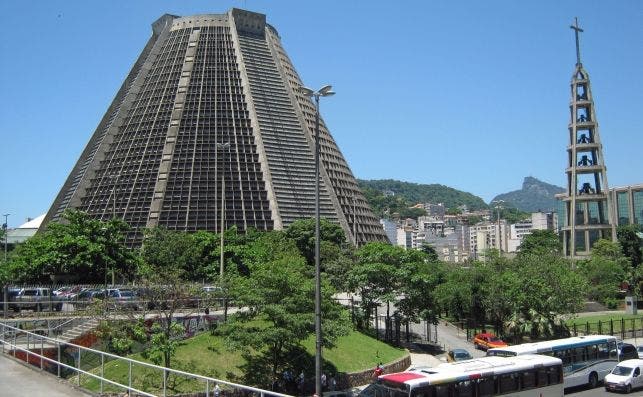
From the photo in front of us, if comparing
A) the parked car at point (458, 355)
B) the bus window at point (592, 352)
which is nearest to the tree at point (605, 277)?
the parked car at point (458, 355)

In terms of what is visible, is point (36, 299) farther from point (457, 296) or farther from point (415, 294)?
point (457, 296)

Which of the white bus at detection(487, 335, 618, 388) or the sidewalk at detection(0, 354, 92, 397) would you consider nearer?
the sidewalk at detection(0, 354, 92, 397)

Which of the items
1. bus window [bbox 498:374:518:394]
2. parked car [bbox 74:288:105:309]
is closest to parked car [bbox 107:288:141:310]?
parked car [bbox 74:288:105:309]

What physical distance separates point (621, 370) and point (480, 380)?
10043mm

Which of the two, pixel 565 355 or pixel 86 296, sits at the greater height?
pixel 86 296

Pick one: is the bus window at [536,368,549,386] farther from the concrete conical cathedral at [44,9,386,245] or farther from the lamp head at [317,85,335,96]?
the concrete conical cathedral at [44,9,386,245]

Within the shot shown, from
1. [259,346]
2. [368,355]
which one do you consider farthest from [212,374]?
[368,355]

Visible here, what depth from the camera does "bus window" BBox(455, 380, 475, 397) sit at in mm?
21969

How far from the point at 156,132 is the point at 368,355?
52423 mm

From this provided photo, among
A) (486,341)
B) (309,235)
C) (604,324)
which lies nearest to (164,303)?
(486,341)

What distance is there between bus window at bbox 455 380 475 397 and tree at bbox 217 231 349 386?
26.9 ft

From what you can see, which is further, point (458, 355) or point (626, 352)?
point (458, 355)

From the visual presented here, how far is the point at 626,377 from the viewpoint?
2820cm

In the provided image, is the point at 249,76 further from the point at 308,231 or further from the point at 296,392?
the point at 296,392
